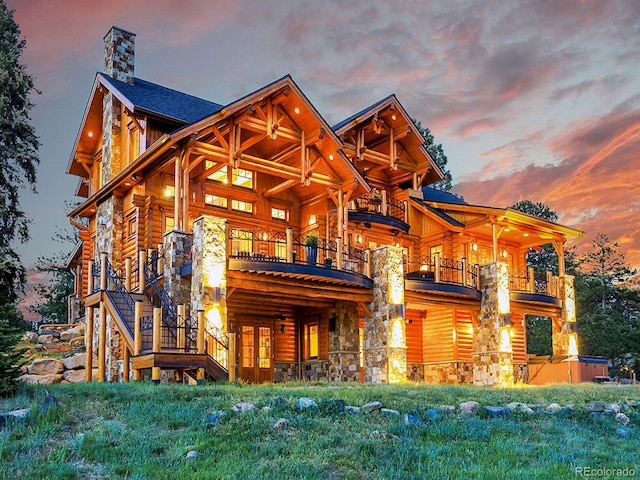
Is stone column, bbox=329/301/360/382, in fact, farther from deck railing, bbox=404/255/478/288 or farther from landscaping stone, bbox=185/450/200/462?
landscaping stone, bbox=185/450/200/462

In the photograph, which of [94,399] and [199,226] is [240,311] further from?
[94,399]

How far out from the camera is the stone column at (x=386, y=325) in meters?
24.4

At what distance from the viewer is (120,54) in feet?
93.7

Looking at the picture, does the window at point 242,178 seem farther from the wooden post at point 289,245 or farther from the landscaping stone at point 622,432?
A: the landscaping stone at point 622,432

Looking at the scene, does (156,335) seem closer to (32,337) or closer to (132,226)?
(132,226)

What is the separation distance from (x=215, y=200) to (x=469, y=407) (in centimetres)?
1404

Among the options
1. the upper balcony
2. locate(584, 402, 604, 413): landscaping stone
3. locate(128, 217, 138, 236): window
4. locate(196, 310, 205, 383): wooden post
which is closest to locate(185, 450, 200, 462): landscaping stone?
locate(196, 310, 205, 383): wooden post

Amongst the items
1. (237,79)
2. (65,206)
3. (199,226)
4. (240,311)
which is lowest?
(240,311)

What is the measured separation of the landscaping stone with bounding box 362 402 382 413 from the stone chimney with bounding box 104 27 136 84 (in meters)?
19.4

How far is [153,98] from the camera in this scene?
26688 mm

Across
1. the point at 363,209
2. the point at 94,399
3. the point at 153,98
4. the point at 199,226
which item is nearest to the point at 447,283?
the point at 363,209

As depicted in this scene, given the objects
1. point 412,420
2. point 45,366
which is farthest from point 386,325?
point 45,366

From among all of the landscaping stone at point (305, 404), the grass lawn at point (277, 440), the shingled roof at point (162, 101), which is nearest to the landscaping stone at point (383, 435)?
the grass lawn at point (277, 440)

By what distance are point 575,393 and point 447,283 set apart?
830cm
